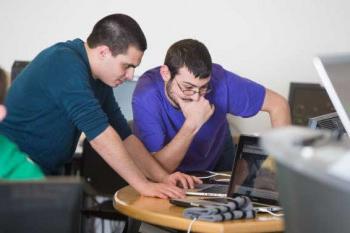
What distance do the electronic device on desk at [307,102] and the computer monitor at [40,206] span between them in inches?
97.4

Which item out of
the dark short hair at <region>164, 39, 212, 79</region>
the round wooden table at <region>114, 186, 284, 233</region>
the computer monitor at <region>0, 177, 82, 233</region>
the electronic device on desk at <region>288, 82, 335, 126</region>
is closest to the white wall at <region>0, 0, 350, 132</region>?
the electronic device on desk at <region>288, 82, 335, 126</region>

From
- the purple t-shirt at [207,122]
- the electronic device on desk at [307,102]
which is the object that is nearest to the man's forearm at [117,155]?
the purple t-shirt at [207,122]

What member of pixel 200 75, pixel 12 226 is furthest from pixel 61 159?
pixel 12 226

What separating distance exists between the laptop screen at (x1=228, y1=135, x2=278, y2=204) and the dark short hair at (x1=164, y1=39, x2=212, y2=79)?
497 mm

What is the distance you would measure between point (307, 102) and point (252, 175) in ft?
5.29

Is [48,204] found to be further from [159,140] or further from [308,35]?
[308,35]

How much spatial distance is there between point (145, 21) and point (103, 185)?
1131 mm

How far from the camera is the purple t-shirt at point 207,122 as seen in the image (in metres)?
2.46

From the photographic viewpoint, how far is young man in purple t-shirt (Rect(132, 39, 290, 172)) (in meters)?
2.40

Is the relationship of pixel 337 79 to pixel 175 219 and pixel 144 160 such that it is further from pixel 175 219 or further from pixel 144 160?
pixel 144 160

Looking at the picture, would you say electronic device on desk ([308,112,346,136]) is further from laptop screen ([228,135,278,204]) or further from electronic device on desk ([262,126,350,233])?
electronic device on desk ([262,126,350,233])

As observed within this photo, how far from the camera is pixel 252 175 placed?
6.31 ft

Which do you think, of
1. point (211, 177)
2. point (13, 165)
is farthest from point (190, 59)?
point (13, 165)

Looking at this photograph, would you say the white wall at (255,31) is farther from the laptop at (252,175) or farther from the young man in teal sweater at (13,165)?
the young man in teal sweater at (13,165)
